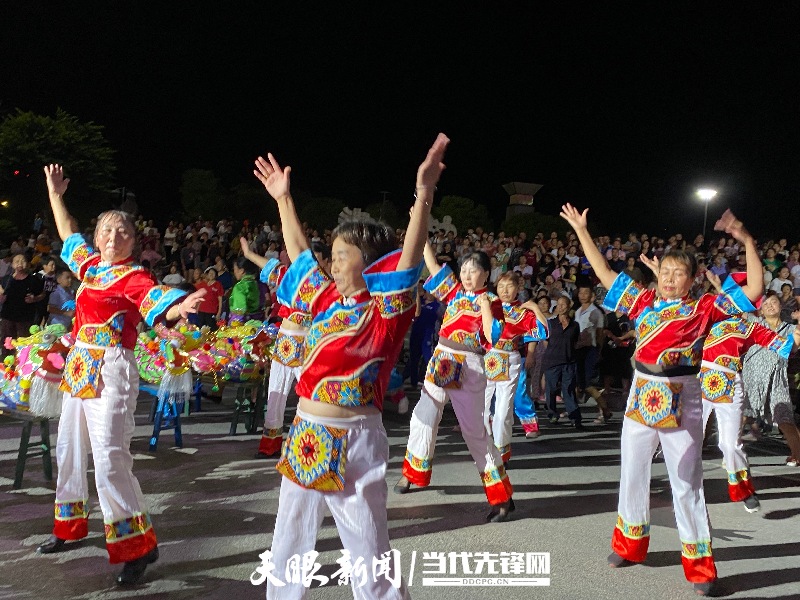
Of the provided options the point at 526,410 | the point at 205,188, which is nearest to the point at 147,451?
the point at 526,410

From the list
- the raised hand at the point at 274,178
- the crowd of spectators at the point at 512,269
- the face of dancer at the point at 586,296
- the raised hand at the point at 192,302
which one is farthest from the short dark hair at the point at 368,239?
the face of dancer at the point at 586,296

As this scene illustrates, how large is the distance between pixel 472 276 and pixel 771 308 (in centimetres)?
345

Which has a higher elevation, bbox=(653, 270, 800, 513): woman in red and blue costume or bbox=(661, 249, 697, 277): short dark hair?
bbox=(661, 249, 697, 277): short dark hair

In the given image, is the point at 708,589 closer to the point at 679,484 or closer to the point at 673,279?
the point at 679,484

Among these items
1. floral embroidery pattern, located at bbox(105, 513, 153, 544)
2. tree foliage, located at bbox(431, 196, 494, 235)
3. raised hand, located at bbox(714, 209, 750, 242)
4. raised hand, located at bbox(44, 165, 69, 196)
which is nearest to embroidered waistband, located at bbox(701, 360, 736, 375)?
raised hand, located at bbox(714, 209, 750, 242)

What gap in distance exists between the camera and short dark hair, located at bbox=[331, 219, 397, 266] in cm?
310

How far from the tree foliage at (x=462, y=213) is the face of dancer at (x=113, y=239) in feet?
70.8

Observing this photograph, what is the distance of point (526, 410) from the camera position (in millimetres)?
9203

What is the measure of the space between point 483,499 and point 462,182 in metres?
30.6

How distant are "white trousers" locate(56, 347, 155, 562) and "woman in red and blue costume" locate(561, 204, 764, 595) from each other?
2659 mm

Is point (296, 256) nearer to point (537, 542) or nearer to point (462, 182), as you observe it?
point (537, 542)

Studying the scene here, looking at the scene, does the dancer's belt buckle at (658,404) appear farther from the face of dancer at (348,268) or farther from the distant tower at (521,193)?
the distant tower at (521,193)

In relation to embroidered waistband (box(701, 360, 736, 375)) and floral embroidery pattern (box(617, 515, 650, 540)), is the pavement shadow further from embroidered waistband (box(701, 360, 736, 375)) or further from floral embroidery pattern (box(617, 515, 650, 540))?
embroidered waistband (box(701, 360, 736, 375))

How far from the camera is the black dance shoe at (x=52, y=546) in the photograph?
15.2ft
